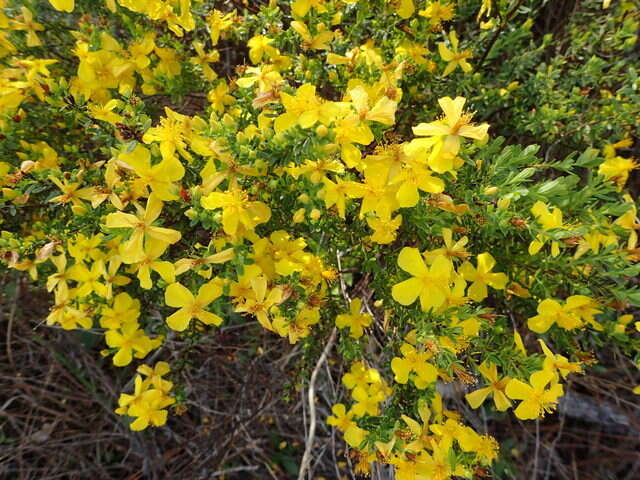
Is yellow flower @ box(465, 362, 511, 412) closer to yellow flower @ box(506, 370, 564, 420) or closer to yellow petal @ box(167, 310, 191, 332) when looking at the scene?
yellow flower @ box(506, 370, 564, 420)

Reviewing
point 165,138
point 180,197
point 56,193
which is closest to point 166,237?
point 180,197

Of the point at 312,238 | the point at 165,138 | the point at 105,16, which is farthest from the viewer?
the point at 105,16

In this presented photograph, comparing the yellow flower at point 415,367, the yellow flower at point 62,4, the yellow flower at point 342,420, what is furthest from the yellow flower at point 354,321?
the yellow flower at point 62,4

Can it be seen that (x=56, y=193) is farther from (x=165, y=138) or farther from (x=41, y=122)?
(x=41, y=122)

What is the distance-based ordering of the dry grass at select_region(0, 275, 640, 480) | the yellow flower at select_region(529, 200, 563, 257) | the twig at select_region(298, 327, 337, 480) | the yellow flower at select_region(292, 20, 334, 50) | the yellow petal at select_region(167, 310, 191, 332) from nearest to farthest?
the yellow flower at select_region(529, 200, 563, 257) → the yellow petal at select_region(167, 310, 191, 332) → the yellow flower at select_region(292, 20, 334, 50) → the twig at select_region(298, 327, 337, 480) → the dry grass at select_region(0, 275, 640, 480)

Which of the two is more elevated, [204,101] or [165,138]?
[165,138]

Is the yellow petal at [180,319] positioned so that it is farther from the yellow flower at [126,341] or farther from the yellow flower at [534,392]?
the yellow flower at [534,392]

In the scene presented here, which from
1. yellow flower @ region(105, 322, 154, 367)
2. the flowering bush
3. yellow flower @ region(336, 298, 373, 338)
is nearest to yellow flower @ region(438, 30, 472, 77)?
the flowering bush

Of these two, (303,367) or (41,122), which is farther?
(303,367)
